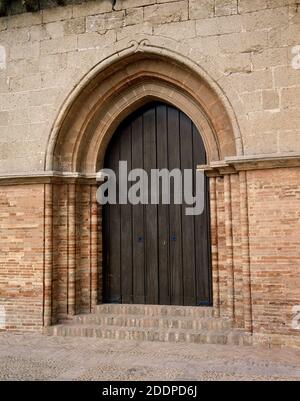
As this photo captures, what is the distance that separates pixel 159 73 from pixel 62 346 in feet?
12.9

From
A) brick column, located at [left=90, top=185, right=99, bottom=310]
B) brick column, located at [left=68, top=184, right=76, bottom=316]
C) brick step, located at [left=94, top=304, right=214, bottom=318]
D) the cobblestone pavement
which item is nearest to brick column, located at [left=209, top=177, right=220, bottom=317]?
brick step, located at [left=94, top=304, right=214, bottom=318]

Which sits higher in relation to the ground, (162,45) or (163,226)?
(162,45)

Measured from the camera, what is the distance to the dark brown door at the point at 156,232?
237 inches

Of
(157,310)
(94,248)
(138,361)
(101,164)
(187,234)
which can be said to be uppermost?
(101,164)

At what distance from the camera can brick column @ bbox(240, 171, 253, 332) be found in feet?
16.7

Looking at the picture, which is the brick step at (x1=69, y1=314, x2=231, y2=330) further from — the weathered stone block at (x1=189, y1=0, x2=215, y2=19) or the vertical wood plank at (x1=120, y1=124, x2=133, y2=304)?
the weathered stone block at (x1=189, y1=0, x2=215, y2=19)

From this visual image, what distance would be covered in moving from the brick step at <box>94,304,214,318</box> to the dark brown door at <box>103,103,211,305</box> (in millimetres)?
166

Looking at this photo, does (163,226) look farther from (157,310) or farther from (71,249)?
(71,249)

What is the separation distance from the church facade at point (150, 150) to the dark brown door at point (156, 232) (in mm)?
17

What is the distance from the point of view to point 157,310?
5914 millimetres

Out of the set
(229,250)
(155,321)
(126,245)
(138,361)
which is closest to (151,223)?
(126,245)

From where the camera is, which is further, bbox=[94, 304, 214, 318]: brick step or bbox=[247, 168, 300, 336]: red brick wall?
bbox=[94, 304, 214, 318]: brick step

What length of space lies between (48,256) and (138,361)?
6.93 feet

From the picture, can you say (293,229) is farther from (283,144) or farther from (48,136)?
(48,136)
